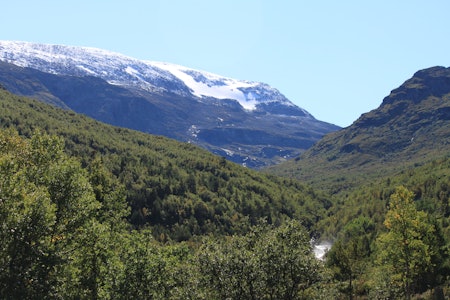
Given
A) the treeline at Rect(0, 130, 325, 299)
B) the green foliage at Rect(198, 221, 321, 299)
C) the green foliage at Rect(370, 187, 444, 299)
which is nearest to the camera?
the treeline at Rect(0, 130, 325, 299)

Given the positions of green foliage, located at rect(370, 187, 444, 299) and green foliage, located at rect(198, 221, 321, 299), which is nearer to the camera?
green foliage, located at rect(198, 221, 321, 299)

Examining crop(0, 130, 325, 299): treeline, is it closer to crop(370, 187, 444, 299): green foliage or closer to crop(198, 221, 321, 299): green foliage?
crop(198, 221, 321, 299): green foliage

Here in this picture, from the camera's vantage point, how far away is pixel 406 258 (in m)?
67.4

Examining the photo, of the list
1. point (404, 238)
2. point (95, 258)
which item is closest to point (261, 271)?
point (95, 258)

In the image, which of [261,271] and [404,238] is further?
[404,238]

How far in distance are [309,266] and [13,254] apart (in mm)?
26504

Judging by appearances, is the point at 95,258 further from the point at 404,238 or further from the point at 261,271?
the point at 404,238

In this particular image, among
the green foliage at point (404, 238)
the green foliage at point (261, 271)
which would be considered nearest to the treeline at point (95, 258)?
the green foliage at point (261, 271)

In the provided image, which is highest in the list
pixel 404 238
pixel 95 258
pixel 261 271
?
pixel 261 271

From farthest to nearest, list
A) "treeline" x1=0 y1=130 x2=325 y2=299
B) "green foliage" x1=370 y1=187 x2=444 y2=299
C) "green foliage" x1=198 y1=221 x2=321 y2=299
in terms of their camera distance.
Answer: "green foliage" x1=370 y1=187 x2=444 y2=299
"green foliage" x1=198 y1=221 x2=321 y2=299
"treeline" x1=0 y1=130 x2=325 y2=299

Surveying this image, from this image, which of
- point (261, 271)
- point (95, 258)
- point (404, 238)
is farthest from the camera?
point (404, 238)

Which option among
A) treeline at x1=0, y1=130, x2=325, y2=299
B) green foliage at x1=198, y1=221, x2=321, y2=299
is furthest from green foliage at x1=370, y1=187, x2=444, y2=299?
green foliage at x1=198, y1=221, x2=321, y2=299

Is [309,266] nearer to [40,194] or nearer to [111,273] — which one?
[111,273]

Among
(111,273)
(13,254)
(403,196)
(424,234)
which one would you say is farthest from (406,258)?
(13,254)
